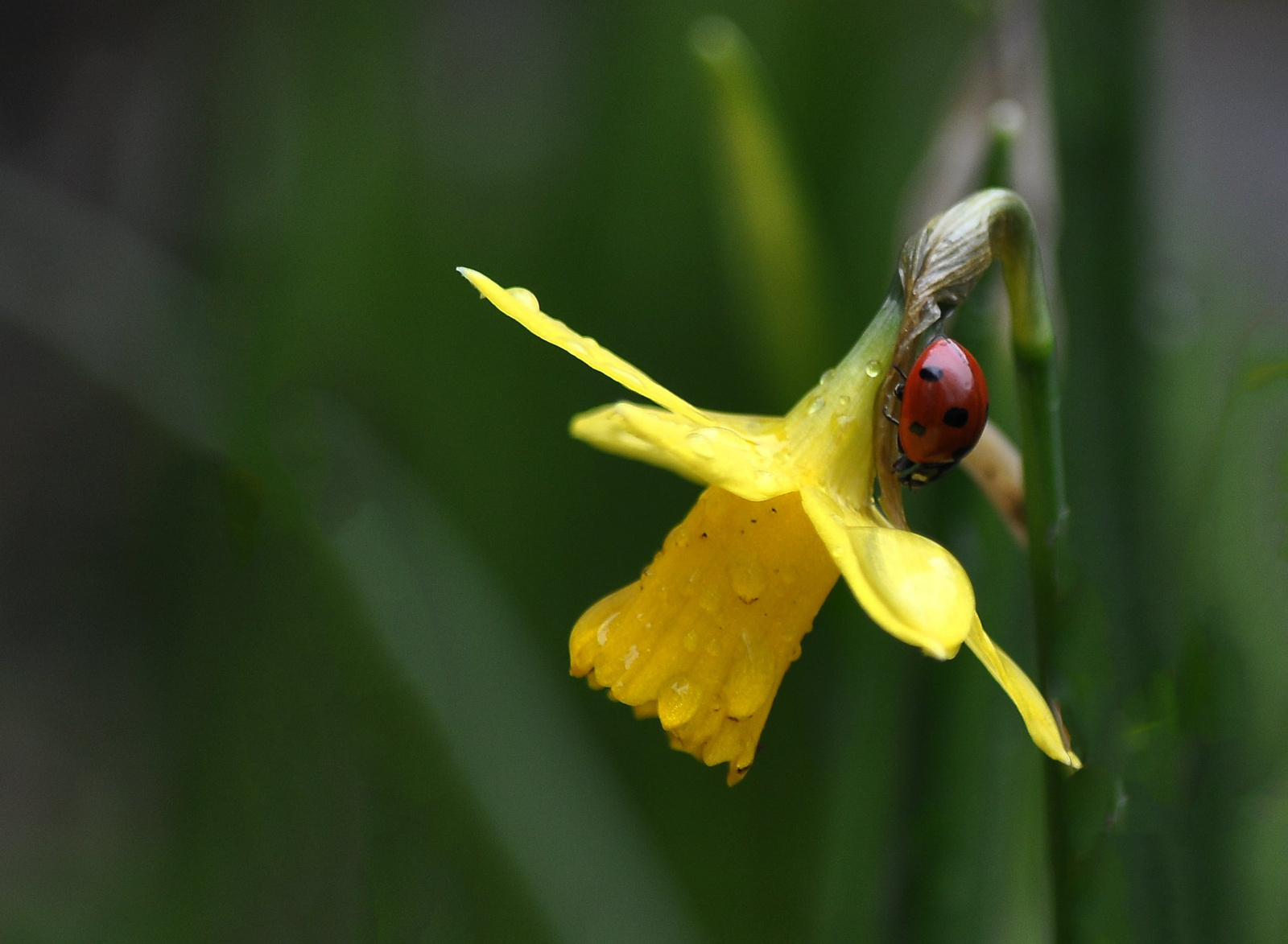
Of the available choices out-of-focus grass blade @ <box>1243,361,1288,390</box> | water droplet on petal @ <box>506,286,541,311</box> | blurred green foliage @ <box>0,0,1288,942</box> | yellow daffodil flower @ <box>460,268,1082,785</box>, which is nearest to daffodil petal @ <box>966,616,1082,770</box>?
yellow daffodil flower @ <box>460,268,1082,785</box>

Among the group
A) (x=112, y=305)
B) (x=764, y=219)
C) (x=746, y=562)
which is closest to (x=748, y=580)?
(x=746, y=562)

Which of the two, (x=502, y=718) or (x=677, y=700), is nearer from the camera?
(x=677, y=700)

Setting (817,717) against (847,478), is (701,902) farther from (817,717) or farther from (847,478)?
(847,478)

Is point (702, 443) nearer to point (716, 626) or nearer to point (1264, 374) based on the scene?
point (716, 626)

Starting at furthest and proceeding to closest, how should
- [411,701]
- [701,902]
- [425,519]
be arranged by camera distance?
[701,902], [425,519], [411,701]

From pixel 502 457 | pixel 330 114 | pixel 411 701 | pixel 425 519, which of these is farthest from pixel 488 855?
pixel 330 114

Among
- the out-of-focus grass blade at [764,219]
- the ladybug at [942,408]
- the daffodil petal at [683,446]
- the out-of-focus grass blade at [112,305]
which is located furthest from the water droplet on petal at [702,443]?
the out-of-focus grass blade at [112,305]
